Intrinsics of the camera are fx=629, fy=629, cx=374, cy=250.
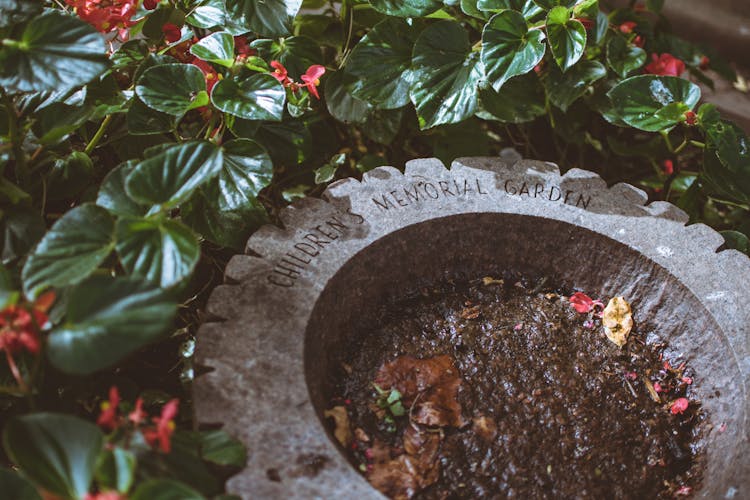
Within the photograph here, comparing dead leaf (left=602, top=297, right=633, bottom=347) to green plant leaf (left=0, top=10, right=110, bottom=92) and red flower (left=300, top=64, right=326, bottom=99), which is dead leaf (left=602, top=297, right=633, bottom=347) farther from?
green plant leaf (left=0, top=10, right=110, bottom=92)

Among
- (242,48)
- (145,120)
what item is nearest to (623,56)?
(242,48)

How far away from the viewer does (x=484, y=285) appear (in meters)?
1.32

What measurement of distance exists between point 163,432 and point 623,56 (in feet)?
4.62

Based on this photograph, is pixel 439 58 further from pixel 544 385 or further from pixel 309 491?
pixel 309 491

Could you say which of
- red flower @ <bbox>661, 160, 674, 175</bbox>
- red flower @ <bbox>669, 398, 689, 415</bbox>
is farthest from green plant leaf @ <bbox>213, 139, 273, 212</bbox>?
red flower @ <bbox>661, 160, 674, 175</bbox>

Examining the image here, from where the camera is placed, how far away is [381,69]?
4.51 feet

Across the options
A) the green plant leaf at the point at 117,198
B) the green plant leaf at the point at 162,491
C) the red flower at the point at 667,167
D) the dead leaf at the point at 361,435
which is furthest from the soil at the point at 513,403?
the red flower at the point at 667,167

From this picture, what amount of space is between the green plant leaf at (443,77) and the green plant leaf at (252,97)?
0.94 feet

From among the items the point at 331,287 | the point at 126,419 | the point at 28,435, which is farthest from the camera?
the point at 331,287

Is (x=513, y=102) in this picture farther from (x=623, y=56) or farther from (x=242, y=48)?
(x=242, y=48)

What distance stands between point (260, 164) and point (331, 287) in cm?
26

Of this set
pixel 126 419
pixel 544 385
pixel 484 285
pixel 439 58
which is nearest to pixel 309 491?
pixel 126 419

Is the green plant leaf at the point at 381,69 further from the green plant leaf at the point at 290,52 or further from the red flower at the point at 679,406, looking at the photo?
the red flower at the point at 679,406

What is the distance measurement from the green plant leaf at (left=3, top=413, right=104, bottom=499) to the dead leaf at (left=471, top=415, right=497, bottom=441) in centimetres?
61
